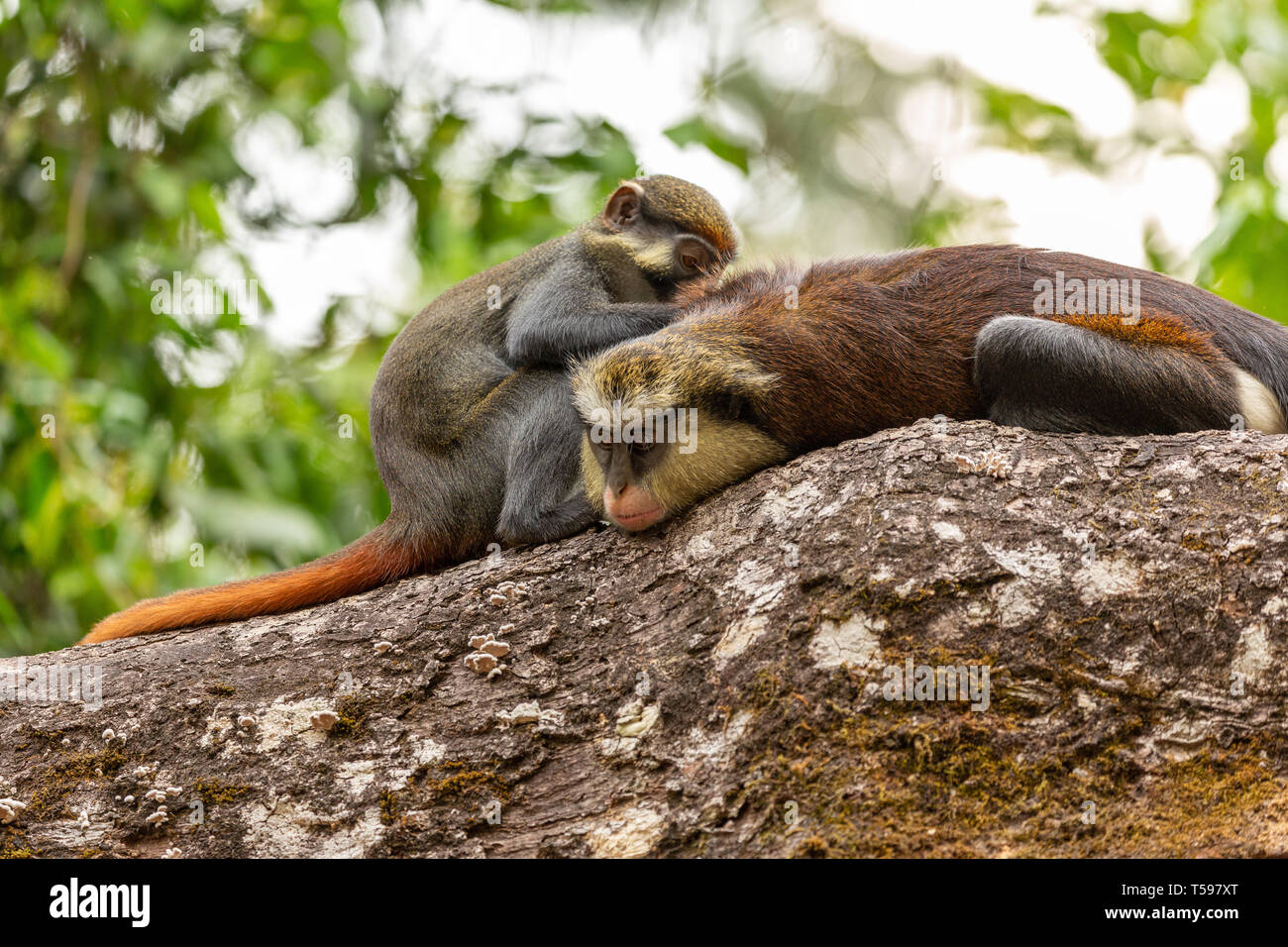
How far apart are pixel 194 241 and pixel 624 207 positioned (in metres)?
5.32

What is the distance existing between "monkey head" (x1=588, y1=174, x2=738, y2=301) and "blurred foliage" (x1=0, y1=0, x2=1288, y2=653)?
1.91m

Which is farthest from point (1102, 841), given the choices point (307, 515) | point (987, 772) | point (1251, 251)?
point (307, 515)

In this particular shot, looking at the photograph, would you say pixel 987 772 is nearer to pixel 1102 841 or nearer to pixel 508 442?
pixel 1102 841

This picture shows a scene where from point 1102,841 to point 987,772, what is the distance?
15.9 inches

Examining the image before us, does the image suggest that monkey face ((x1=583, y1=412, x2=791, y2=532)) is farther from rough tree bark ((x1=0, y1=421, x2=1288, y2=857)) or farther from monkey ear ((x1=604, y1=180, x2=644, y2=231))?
monkey ear ((x1=604, y1=180, x2=644, y2=231))

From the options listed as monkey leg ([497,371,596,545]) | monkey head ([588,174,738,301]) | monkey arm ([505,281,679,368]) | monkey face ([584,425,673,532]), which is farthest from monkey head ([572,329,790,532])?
monkey head ([588,174,738,301])

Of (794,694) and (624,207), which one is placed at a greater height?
(624,207)

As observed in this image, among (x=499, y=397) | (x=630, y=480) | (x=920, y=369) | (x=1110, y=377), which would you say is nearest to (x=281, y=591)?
(x=499, y=397)

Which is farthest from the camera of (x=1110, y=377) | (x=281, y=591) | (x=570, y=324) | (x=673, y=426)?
(x=570, y=324)

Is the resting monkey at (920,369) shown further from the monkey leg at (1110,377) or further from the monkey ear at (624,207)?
the monkey ear at (624,207)

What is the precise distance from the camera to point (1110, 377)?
4691 millimetres

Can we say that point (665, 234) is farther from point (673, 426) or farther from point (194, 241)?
point (194, 241)

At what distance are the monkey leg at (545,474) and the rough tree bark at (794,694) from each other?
1.72 feet

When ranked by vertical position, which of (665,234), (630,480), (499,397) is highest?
(665,234)
